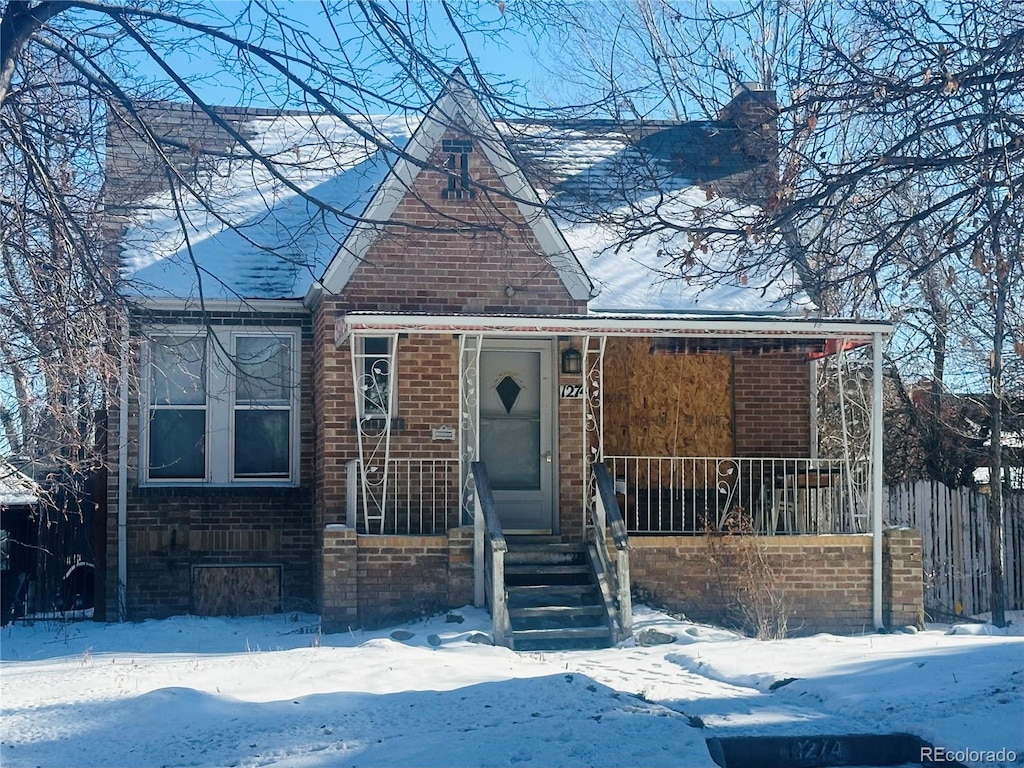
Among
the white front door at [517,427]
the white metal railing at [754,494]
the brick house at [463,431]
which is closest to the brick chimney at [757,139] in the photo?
the brick house at [463,431]

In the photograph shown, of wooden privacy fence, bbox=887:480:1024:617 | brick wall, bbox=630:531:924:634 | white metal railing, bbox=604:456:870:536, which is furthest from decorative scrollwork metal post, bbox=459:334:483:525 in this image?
wooden privacy fence, bbox=887:480:1024:617

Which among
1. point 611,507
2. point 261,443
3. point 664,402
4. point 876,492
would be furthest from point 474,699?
point 664,402

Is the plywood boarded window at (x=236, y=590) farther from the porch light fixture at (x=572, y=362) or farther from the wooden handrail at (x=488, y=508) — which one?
the porch light fixture at (x=572, y=362)

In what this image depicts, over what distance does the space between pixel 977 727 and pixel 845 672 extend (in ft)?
6.63

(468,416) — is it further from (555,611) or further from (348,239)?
(555,611)

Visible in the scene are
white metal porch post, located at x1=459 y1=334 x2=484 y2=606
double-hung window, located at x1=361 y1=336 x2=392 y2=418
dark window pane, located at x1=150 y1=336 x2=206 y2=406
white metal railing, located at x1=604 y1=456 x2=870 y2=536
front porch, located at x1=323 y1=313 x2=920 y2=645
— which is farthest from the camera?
dark window pane, located at x1=150 y1=336 x2=206 y2=406

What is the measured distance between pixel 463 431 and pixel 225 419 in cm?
301

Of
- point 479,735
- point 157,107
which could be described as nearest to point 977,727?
point 479,735

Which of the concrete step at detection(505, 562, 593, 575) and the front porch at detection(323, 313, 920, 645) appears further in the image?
the concrete step at detection(505, 562, 593, 575)

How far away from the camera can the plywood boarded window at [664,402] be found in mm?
14766

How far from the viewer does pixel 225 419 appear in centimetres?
1423

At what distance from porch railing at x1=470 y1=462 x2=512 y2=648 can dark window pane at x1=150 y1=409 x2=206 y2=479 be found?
3655 millimetres

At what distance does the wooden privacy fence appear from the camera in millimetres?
16531

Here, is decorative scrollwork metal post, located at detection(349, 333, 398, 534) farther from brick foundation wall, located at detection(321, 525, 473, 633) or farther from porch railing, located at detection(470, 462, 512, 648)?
porch railing, located at detection(470, 462, 512, 648)
